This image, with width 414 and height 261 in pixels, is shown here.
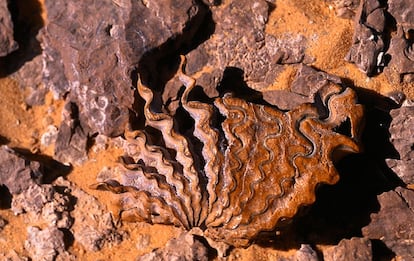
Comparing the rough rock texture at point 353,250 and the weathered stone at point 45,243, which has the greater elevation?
the rough rock texture at point 353,250

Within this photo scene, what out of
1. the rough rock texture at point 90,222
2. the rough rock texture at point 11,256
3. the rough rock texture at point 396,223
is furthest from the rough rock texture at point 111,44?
the rough rock texture at point 396,223

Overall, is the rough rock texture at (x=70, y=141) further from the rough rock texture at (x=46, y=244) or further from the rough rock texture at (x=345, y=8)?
the rough rock texture at (x=345, y=8)

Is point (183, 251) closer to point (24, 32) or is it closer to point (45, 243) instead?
point (45, 243)

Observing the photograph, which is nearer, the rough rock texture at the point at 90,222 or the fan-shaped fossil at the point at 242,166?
the fan-shaped fossil at the point at 242,166

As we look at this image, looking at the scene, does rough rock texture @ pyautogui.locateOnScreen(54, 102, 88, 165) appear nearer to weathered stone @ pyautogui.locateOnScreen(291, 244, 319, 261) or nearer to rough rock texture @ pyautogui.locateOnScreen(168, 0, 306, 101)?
rough rock texture @ pyautogui.locateOnScreen(168, 0, 306, 101)

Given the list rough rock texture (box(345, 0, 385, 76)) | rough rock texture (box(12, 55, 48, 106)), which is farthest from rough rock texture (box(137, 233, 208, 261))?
rough rock texture (box(345, 0, 385, 76))

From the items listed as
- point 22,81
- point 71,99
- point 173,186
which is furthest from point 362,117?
point 22,81
